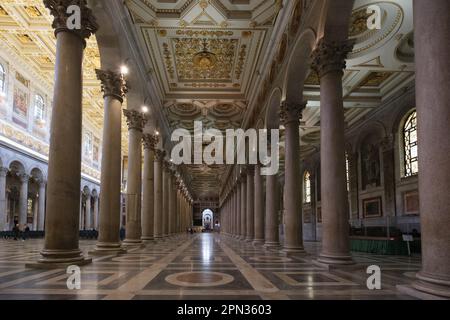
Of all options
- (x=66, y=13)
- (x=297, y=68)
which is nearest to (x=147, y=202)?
(x=297, y=68)

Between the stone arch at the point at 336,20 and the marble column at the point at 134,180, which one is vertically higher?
the stone arch at the point at 336,20

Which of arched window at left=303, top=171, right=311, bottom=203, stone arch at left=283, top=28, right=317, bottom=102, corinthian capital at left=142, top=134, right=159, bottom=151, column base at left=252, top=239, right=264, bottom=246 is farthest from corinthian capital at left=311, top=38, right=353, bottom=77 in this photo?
arched window at left=303, top=171, right=311, bottom=203

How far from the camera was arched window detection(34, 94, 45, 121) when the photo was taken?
29641 mm

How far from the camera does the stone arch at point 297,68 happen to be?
39.9 feet

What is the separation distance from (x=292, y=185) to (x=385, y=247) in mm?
4867

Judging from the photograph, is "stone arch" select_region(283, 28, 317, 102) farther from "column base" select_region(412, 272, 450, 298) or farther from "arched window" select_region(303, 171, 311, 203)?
"arched window" select_region(303, 171, 311, 203)

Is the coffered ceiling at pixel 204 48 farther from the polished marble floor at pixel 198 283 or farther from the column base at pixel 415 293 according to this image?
the column base at pixel 415 293

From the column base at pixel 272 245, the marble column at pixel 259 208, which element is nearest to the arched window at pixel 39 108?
the marble column at pixel 259 208

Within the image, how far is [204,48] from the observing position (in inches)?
677

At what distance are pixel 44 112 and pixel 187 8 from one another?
70.6ft

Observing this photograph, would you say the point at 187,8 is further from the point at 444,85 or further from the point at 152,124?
the point at 444,85

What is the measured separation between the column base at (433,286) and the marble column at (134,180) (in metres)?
12.0

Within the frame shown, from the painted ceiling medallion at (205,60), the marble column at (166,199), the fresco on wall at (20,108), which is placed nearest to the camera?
the painted ceiling medallion at (205,60)

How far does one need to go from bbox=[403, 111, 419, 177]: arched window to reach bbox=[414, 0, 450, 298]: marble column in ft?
52.4
